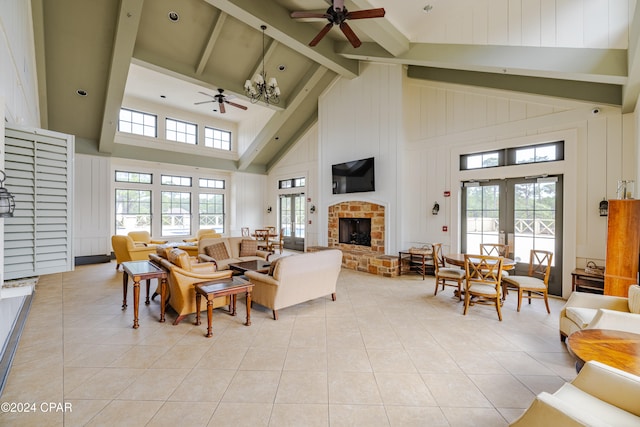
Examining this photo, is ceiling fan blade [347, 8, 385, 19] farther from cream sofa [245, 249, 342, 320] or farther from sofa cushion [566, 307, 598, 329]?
sofa cushion [566, 307, 598, 329]

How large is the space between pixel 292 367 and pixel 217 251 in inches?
147

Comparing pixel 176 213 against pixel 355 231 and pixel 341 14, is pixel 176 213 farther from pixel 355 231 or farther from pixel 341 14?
pixel 341 14

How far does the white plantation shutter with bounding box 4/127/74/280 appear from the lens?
2.44 m

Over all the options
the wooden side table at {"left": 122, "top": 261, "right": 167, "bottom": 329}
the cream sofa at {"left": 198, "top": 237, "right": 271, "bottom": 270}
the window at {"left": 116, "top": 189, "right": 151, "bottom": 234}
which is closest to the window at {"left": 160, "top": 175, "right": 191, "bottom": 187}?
the window at {"left": 116, "top": 189, "right": 151, "bottom": 234}

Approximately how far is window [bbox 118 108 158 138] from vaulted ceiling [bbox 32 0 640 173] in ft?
2.35

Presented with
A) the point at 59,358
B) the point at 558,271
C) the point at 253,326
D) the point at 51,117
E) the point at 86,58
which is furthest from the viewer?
the point at 51,117

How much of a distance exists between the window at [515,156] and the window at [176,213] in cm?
883

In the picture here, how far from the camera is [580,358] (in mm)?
1680

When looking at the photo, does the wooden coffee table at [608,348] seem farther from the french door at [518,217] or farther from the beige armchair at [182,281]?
the beige armchair at [182,281]

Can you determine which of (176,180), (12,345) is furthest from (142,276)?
(176,180)

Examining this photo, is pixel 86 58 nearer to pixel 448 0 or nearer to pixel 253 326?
pixel 253 326

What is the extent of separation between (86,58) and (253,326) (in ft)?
19.5

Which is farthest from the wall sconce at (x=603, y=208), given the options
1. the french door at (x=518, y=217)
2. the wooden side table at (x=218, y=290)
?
the wooden side table at (x=218, y=290)

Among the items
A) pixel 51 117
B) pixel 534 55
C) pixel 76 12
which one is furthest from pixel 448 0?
pixel 51 117
